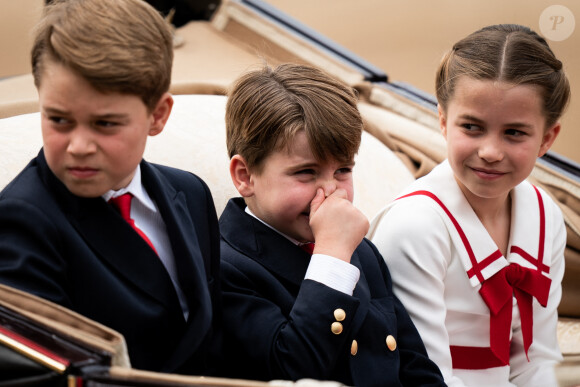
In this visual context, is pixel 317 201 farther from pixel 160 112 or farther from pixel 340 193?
pixel 160 112

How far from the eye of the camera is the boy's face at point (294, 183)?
1134 mm

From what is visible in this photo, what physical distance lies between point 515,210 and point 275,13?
4.18 ft

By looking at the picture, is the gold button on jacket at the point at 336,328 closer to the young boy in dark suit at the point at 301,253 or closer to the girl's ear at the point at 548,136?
the young boy in dark suit at the point at 301,253

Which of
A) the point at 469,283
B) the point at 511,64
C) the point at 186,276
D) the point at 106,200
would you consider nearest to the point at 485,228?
the point at 469,283

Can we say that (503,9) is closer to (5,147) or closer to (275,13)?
(275,13)

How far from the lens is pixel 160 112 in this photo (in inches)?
39.0

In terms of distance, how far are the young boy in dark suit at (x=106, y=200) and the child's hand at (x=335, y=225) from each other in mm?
189

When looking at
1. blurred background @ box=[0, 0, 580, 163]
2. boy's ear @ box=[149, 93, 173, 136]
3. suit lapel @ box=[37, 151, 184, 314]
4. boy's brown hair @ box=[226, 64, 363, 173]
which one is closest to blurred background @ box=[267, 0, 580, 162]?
blurred background @ box=[0, 0, 580, 163]

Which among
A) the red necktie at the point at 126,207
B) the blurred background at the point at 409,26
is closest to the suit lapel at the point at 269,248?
the red necktie at the point at 126,207

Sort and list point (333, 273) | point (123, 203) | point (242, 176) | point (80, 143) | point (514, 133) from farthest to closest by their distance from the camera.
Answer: point (514, 133) < point (242, 176) < point (333, 273) < point (123, 203) < point (80, 143)

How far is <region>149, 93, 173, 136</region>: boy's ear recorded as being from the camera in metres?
0.98

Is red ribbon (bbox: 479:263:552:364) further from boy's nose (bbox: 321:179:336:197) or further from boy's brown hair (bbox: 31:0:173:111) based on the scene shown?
boy's brown hair (bbox: 31:0:173:111)

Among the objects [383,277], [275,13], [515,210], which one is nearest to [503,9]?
[275,13]

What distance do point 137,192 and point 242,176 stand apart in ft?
0.76
